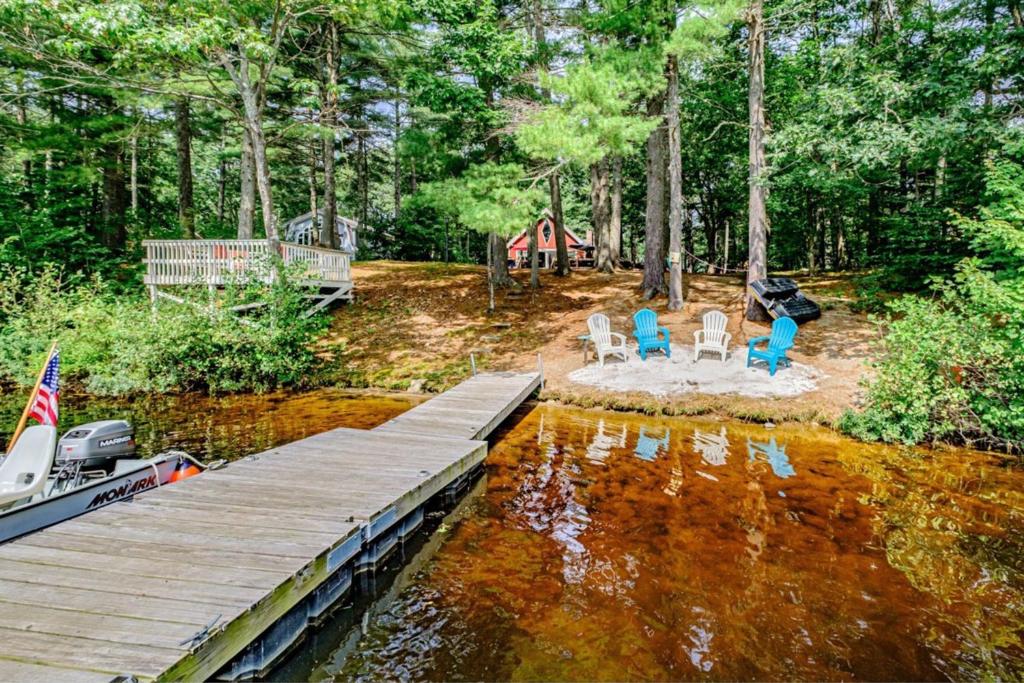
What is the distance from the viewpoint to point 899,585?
3688mm

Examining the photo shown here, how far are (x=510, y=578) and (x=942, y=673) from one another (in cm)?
260

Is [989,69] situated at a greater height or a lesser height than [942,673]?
greater

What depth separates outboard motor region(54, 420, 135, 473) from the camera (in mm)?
4551

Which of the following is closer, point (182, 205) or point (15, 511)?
point (15, 511)

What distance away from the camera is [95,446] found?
4.68 meters

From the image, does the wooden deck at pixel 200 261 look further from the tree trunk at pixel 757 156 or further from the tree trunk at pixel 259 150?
the tree trunk at pixel 757 156

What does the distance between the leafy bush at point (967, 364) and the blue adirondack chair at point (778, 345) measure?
1.83 m

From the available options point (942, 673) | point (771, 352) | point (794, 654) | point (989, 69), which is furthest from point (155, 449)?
point (989, 69)

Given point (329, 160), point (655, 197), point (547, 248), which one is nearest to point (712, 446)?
point (655, 197)

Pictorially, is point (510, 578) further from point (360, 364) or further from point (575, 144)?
point (360, 364)

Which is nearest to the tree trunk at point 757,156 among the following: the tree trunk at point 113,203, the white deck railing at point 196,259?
the white deck railing at point 196,259

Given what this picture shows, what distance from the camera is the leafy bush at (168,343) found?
10164 mm

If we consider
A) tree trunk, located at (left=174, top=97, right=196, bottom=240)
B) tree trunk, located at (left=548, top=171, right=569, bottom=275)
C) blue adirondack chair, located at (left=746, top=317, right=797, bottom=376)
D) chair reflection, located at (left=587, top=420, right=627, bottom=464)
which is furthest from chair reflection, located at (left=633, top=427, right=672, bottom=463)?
tree trunk, located at (left=174, top=97, right=196, bottom=240)

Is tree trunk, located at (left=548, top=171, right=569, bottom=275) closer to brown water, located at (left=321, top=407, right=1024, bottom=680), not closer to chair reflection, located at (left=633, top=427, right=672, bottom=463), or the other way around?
chair reflection, located at (left=633, top=427, right=672, bottom=463)
